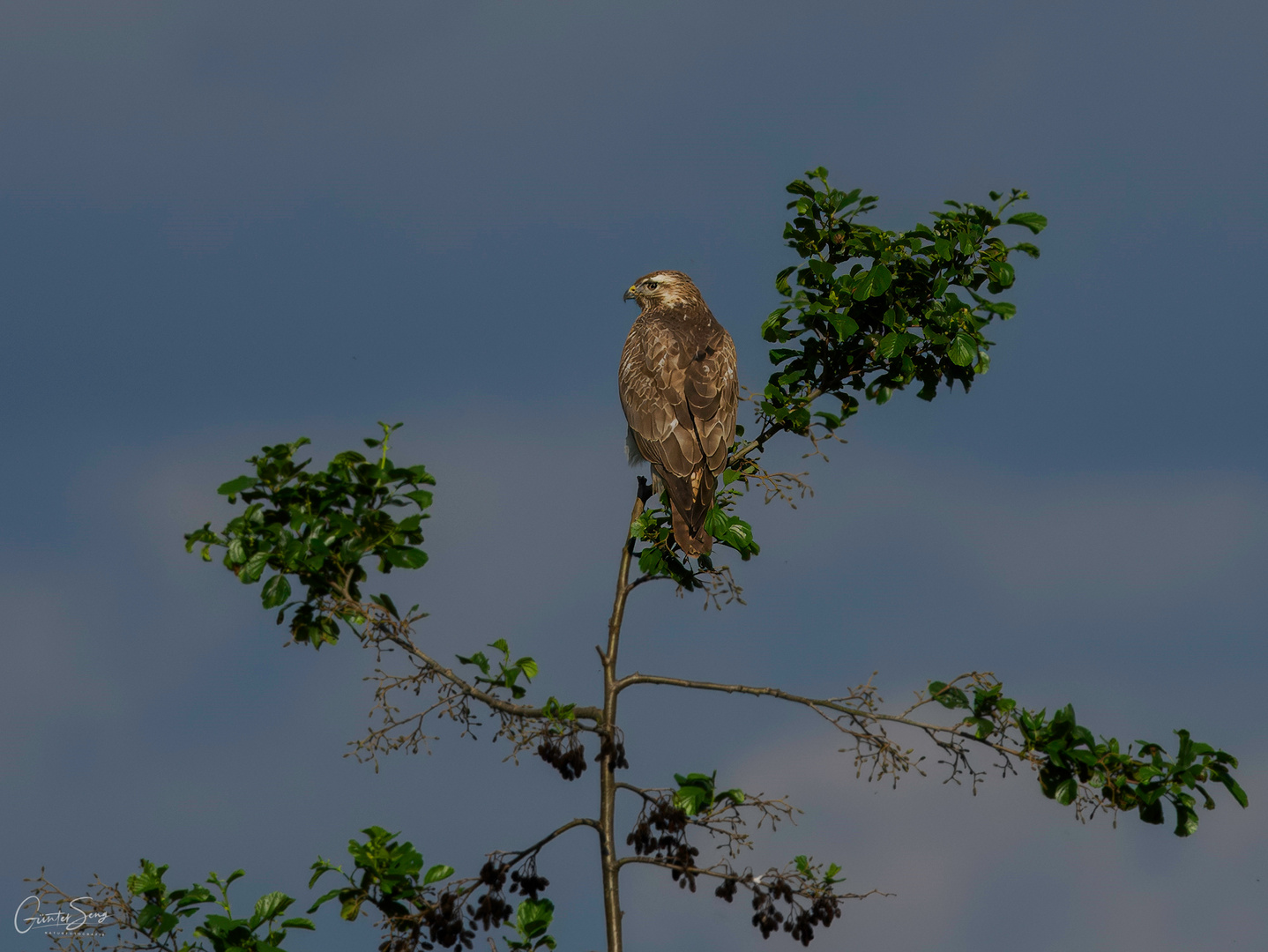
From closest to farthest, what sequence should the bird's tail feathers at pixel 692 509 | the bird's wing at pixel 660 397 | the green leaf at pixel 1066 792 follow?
the green leaf at pixel 1066 792, the bird's tail feathers at pixel 692 509, the bird's wing at pixel 660 397

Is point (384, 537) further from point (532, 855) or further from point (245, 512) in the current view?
point (532, 855)

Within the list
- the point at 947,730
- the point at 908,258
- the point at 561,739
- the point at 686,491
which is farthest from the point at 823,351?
the point at 561,739

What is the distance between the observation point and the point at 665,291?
13.7 m

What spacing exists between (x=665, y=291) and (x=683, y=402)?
128 inches

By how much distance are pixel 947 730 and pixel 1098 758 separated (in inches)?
37.2

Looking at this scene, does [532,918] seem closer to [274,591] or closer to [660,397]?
[274,591]

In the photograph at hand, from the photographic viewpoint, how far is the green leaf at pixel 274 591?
23.6ft

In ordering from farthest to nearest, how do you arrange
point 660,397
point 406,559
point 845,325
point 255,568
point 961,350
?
point 660,397
point 961,350
point 845,325
point 406,559
point 255,568

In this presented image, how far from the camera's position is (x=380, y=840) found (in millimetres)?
7793

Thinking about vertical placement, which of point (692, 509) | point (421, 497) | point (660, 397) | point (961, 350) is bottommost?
point (421, 497)

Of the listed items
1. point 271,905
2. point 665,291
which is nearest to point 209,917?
point 271,905

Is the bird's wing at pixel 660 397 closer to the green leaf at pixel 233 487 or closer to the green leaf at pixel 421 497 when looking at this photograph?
the green leaf at pixel 421 497

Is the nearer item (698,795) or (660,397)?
(698,795)

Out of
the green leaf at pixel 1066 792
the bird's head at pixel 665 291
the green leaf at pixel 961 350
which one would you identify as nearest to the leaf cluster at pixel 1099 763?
the green leaf at pixel 1066 792
